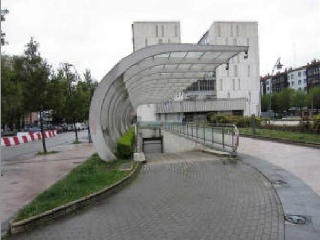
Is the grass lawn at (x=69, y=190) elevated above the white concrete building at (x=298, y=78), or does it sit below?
below

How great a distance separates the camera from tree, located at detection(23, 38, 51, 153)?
837 inches

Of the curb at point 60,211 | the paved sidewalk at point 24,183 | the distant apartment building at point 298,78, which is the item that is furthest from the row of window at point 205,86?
the curb at point 60,211

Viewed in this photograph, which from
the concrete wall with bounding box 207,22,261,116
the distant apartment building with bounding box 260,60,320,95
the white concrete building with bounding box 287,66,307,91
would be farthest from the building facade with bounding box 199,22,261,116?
the white concrete building with bounding box 287,66,307,91

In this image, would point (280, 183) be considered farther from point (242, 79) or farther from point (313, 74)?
point (313, 74)

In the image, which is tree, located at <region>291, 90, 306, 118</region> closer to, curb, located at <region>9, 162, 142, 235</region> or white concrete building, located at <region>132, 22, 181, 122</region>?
white concrete building, located at <region>132, 22, 181, 122</region>

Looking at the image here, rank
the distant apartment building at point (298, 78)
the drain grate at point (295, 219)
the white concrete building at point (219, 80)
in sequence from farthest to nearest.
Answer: the distant apartment building at point (298, 78)
the white concrete building at point (219, 80)
the drain grate at point (295, 219)

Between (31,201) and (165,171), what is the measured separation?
187 inches

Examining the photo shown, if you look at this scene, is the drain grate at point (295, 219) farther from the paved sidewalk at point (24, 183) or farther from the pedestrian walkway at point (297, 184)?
the paved sidewalk at point (24, 183)

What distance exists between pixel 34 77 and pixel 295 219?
1750 cm

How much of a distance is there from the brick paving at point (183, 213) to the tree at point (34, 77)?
487 inches

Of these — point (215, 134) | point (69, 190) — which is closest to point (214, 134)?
point (215, 134)

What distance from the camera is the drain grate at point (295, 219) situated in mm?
6203

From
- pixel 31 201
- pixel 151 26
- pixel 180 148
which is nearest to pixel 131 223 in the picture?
pixel 31 201

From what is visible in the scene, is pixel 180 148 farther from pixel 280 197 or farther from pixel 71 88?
pixel 280 197
